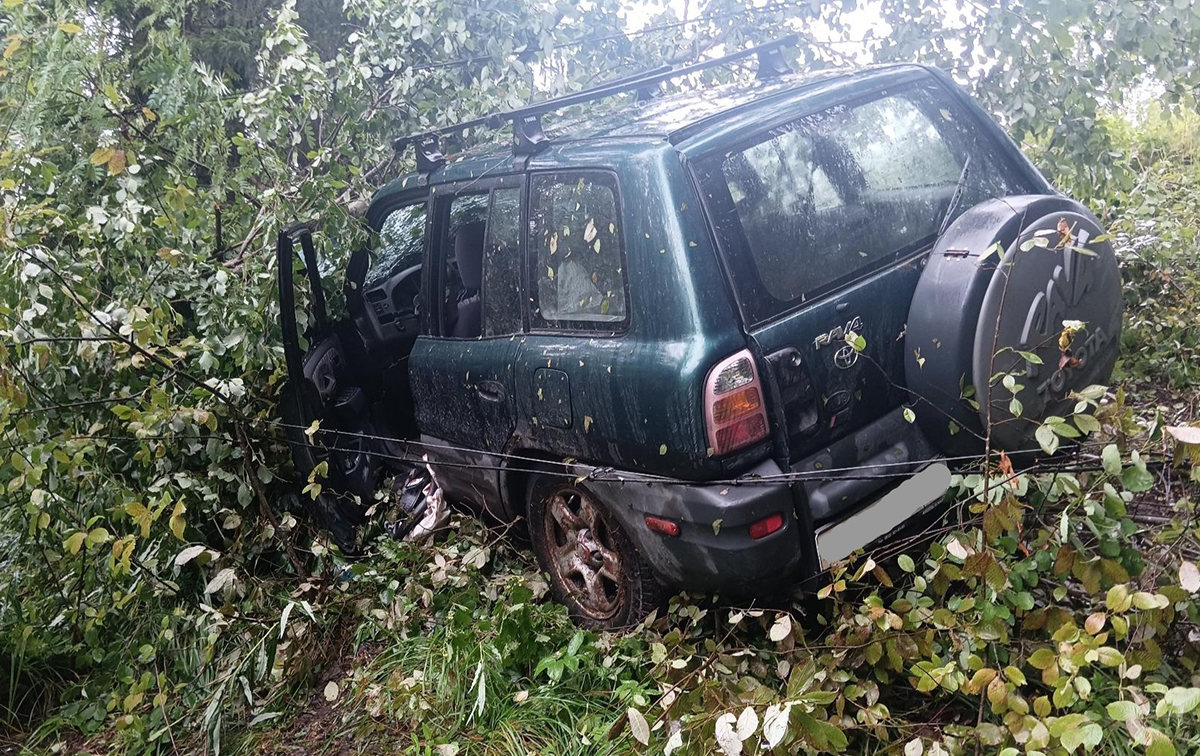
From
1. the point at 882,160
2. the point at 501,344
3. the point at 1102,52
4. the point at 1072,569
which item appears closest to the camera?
the point at 1072,569

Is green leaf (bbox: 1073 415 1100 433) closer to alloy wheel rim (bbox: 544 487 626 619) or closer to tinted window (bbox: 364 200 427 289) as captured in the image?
alloy wheel rim (bbox: 544 487 626 619)

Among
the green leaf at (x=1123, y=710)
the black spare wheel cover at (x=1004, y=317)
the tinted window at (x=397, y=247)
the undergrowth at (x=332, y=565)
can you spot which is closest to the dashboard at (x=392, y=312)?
the tinted window at (x=397, y=247)

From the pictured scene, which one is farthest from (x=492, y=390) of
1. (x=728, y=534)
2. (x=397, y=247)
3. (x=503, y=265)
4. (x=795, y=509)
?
(x=397, y=247)

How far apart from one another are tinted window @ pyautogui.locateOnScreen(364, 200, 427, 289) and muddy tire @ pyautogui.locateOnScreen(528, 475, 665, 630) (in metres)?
1.63

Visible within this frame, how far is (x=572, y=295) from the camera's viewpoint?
3109 mm

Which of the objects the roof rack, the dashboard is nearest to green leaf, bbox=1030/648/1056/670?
the roof rack

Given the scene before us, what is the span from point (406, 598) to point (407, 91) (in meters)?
3.03

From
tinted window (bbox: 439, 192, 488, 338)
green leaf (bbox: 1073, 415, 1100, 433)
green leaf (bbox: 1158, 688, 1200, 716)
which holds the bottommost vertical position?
green leaf (bbox: 1158, 688, 1200, 716)

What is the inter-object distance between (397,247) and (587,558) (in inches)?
Answer: 78.4

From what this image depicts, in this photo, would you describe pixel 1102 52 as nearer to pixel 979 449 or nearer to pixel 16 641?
pixel 979 449

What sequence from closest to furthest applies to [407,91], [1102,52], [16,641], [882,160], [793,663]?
[793,663]
[882,160]
[16,641]
[1102,52]
[407,91]

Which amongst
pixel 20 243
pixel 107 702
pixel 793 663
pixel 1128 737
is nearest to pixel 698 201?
pixel 793 663

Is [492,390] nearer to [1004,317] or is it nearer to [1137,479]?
[1004,317]

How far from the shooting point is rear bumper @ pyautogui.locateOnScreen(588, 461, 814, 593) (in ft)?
8.85
